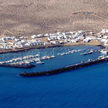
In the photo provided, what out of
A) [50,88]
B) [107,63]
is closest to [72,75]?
[50,88]

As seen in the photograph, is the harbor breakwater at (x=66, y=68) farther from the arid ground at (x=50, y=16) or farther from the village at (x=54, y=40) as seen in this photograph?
the arid ground at (x=50, y=16)

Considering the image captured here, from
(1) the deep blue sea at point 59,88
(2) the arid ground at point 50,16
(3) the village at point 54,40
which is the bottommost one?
(1) the deep blue sea at point 59,88

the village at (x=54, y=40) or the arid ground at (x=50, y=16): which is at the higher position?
the arid ground at (x=50, y=16)

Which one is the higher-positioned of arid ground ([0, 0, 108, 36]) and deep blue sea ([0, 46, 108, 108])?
arid ground ([0, 0, 108, 36])

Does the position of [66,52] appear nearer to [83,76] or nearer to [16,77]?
[83,76]

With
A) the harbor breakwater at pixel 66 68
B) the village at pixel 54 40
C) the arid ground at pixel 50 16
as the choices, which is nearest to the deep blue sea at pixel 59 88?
the harbor breakwater at pixel 66 68

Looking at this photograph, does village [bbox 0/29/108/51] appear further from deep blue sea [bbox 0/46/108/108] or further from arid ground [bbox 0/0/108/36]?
Result: deep blue sea [bbox 0/46/108/108]

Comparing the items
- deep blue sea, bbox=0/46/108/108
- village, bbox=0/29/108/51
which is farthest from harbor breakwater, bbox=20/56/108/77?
village, bbox=0/29/108/51

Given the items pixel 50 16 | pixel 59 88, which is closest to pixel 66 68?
pixel 59 88
